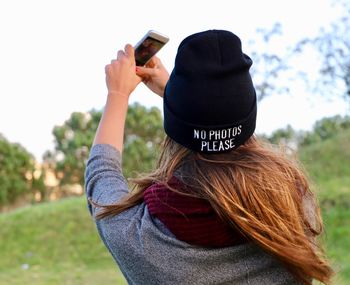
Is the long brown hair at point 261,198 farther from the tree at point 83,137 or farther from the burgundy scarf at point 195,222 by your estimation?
the tree at point 83,137

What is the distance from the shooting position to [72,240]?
26.0ft

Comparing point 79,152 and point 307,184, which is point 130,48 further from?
point 79,152

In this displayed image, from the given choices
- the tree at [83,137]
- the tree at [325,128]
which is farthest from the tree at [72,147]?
the tree at [325,128]

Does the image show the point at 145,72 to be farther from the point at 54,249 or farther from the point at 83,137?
the point at 83,137

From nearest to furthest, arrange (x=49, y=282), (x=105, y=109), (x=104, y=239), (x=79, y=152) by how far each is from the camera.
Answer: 1. (x=104, y=239)
2. (x=105, y=109)
3. (x=49, y=282)
4. (x=79, y=152)

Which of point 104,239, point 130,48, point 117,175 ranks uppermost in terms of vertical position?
point 130,48

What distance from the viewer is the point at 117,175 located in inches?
46.1

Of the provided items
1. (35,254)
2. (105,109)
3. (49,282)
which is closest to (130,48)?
(105,109)

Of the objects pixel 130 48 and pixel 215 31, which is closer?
pixel 215 31

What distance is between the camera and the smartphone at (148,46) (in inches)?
51.1

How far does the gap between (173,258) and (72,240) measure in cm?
711

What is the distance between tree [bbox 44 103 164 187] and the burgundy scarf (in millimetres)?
13909

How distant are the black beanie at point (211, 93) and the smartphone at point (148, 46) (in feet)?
0.80

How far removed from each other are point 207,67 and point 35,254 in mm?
6996
